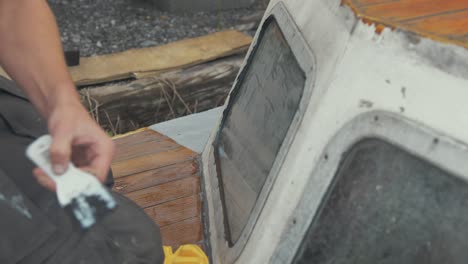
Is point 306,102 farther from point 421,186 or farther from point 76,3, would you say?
point 76,3

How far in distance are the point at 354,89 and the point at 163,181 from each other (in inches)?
53.7

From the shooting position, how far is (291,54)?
5.43 feet

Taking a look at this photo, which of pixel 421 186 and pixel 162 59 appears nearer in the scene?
pixel 421 186

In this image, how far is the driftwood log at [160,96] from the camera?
12.0 ft

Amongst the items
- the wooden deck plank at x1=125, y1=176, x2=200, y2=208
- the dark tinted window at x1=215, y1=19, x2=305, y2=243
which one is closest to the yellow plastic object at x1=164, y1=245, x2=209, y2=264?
the dark tinted window at x1=215, y1=19, x2=305, y2=243

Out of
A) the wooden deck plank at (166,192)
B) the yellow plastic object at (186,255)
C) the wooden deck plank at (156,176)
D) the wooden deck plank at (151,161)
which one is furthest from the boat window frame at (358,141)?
the wooden deck plank at (151,161)

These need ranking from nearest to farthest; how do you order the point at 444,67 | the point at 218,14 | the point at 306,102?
the point at 444,67
the point at 306,102
the point at 218,14

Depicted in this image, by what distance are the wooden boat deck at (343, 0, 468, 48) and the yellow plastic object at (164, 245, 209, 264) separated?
3.26 ft

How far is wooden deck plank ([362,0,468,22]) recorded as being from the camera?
133cm

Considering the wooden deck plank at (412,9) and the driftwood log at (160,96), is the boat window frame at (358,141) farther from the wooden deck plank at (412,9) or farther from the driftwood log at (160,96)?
the driftwood log at (160,96)

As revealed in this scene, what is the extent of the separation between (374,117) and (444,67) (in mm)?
165

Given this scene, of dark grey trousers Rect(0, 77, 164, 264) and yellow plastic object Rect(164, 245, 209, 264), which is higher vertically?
dark grey trousers Rect(0, 77, 164, 264)

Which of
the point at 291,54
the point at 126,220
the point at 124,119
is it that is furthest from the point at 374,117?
the point at 124,119

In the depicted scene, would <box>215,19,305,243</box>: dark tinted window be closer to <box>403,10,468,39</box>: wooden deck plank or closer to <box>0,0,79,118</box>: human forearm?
<box>403,10,468,39</box>: wooden deck plank
